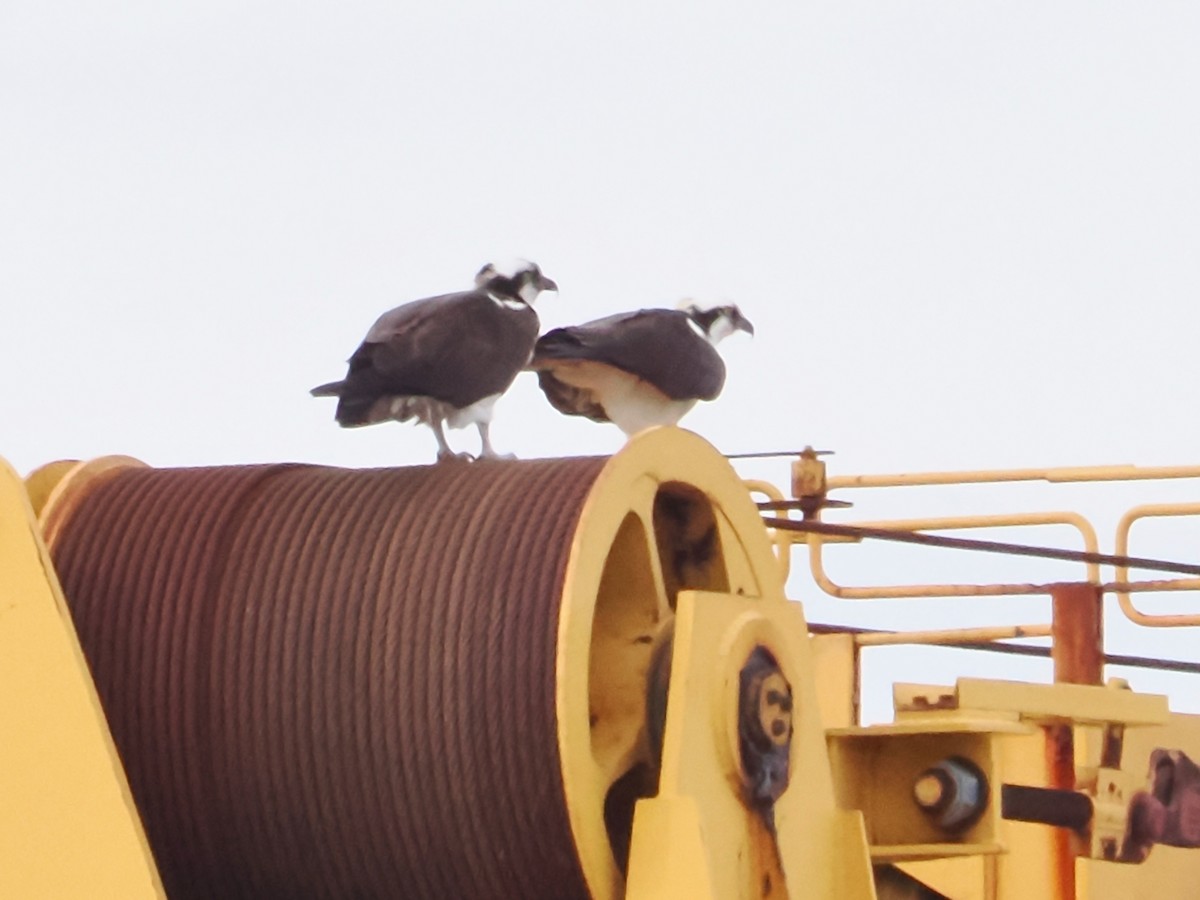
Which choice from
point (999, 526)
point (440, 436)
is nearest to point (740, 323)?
point (999, 526)

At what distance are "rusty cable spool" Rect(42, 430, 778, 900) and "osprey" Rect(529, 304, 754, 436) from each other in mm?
1468

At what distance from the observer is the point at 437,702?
3740 millimetres

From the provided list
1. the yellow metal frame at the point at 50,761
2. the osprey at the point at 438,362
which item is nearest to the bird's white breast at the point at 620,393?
the osprey at the point at 438,362

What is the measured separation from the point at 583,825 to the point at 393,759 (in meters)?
0.36

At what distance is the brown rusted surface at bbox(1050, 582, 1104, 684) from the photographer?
626 centimetres

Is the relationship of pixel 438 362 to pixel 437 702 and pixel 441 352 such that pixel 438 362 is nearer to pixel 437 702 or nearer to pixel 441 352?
pixel 441 352

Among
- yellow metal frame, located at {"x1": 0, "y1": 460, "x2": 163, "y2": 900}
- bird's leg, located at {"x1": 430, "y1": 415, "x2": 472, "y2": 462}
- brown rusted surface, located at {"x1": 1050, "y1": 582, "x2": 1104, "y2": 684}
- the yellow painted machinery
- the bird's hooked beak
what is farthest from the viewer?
the bird's hooked beak

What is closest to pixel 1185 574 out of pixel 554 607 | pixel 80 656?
pixel 554 607

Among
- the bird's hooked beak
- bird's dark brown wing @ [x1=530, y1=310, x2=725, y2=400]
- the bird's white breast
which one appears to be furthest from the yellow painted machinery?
the bird's hooked beak

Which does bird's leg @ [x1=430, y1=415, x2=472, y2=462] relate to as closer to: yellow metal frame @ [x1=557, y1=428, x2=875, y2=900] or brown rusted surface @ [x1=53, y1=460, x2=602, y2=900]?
brown rusted surface @ [x1=53, y1=460, x2=602, y2=900]

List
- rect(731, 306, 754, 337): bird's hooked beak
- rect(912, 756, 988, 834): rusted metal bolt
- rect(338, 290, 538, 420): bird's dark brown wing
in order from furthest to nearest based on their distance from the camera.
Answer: rect(731, 306, 754, 337): bird's hooked beak → rect(338, 290, 538, 420): bird's dark brown wing → rect(912, 756, 988, 834): rusted metal bolt

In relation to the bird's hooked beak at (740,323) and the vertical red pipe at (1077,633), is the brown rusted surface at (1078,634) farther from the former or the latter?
the bird's hooked beak at (740,323)

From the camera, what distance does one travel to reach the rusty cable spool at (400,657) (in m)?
3.68

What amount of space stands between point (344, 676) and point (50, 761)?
0.52m
